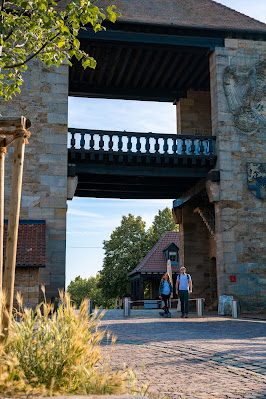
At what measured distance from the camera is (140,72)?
25.8m

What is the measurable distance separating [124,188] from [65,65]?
7.17m

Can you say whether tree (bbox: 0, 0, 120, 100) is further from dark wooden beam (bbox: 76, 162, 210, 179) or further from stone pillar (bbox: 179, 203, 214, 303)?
stone pillar (bbox: 179, 203, 214, 303)

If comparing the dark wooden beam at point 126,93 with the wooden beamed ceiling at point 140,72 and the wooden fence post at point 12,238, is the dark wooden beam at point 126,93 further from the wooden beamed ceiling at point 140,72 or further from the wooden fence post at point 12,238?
the wooden fence post at point 12,238

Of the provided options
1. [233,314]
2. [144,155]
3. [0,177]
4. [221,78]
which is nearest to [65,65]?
[144,155]

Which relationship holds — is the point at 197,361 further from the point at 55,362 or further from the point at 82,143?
the point at 82,143

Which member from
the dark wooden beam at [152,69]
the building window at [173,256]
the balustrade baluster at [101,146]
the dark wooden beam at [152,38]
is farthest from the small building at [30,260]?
the building window at [173,256]

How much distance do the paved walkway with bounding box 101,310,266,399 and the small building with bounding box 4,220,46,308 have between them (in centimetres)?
581

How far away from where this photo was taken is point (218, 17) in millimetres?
23938

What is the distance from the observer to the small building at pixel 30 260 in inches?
A: 683

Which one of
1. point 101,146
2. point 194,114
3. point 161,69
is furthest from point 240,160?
point 161,69

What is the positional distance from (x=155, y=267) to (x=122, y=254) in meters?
10.6

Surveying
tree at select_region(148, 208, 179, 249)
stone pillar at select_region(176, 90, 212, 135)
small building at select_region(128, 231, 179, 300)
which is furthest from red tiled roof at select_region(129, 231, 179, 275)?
stone pillar at select_region(176, 90, 212, 135)

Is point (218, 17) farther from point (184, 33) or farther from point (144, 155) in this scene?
point (144, 155)

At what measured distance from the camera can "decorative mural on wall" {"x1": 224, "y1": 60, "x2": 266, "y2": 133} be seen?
21969 mm
